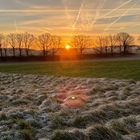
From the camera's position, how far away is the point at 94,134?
7.16 meters

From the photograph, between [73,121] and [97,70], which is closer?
[73,121]

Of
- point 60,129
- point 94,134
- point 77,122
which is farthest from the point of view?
point 77,122

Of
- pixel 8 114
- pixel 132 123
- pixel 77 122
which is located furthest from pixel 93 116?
pixel 8 114

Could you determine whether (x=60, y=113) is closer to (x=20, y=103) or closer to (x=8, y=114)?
(x=8, y=114)

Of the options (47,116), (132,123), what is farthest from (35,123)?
(132,123)

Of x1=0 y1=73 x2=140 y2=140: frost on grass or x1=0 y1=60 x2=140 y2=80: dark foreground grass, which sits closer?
x1=0 y1=73 x2=140 y2=140: frost on grass

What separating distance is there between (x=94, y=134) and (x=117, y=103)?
3785 millimetres

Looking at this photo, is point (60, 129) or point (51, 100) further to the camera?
point (51, 100)

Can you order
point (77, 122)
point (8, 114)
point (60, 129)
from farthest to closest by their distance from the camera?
point (8, 114), point (77, 122), point (60, 129)

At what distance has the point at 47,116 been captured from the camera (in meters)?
9.06

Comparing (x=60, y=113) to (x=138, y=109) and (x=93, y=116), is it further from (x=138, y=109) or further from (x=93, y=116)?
(x=138, y=109)

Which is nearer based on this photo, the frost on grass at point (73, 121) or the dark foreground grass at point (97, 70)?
the frost on grass at point (73, 121)

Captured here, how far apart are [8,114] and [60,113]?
4.88ft

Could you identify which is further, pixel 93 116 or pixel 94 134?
pixel 93 116
